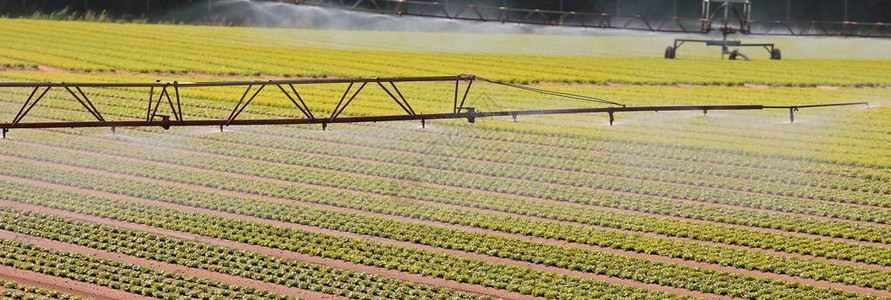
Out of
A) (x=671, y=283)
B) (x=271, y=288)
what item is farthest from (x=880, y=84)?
(x=271, y=288)

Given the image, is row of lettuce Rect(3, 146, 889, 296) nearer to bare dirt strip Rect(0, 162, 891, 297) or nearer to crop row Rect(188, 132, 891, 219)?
bare dirt strip Rect(0, 162, 891, 297)

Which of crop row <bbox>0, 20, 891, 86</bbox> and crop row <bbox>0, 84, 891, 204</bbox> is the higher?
crop row <bbox>0, 20, 891, 86</bbox>

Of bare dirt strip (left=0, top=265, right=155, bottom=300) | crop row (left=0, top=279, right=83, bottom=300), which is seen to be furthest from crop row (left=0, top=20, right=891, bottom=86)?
crop row (left=0, top=279, right=83, bottom=300)

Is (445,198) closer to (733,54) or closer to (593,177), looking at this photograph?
(593,177)

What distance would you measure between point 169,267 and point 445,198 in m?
9.18

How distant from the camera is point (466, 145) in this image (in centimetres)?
3578

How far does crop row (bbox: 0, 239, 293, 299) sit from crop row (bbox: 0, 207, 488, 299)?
777 millimetres

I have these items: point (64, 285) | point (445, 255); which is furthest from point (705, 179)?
point (64, 285)

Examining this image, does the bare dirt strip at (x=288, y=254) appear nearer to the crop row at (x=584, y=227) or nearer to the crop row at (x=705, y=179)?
the crop row at (x=584, y=227)

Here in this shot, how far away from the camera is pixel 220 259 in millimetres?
22141

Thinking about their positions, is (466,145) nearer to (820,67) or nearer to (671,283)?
(671,283)

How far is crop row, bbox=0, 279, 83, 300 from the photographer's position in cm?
1944

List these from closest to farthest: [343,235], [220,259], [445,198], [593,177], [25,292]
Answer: [25,292]
[220,259]
[343,235]
[445,198]
[593,177]

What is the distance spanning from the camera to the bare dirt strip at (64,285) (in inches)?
784
